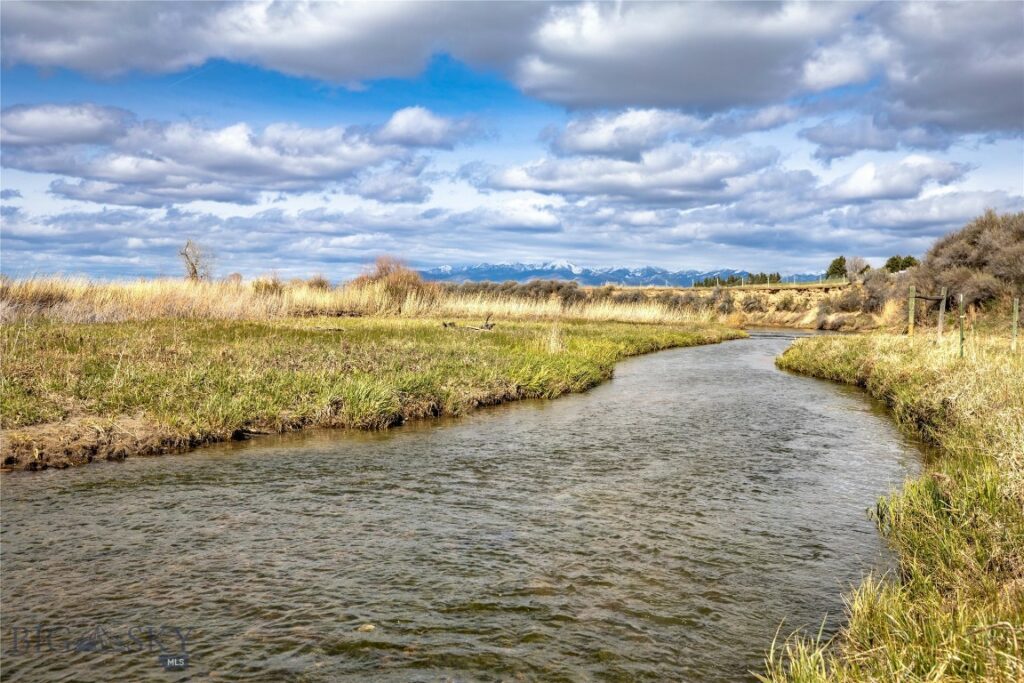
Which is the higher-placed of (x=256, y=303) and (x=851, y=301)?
(x=851, y=301)

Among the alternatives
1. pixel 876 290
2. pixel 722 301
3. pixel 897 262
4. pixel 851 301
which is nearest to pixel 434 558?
pixel 876 290

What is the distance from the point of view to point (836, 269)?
9388 centimetres

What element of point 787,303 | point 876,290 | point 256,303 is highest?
point 876,290

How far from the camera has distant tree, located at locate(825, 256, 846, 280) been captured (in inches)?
3639

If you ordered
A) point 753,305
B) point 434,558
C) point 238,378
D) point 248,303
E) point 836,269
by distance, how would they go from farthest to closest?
point 836,269
point 753,305
point 248,303
point 238,378
point 434,558

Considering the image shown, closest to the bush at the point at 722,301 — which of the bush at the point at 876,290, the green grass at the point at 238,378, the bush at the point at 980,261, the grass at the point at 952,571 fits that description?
the bush at the point at 876,290

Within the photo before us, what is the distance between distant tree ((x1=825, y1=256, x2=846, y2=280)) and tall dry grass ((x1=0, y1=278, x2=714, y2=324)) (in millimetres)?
52047

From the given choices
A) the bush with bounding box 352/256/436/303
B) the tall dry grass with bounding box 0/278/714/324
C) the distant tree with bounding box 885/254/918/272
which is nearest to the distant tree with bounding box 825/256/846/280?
the distant tree with bounding box 885/254/918/272

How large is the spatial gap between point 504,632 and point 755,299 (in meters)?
75.1

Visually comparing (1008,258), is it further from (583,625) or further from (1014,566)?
(583,625)

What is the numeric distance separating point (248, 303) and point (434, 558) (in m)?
25.6

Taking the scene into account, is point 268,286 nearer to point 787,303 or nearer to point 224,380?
point 224,380

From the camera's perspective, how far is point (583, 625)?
5.61 m

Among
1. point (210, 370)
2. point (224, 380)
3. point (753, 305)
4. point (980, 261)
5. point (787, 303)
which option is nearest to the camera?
point (224, 380)
